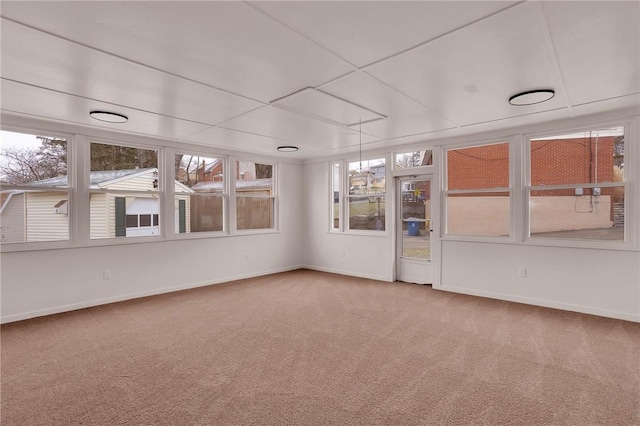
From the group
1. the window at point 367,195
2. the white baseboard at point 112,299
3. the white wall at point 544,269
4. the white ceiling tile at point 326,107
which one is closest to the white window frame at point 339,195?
the window at point 367,195

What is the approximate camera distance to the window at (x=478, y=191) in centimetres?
500

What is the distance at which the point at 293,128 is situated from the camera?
14.9 ft

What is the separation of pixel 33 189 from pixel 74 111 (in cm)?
127

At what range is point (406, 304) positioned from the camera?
15.4ft

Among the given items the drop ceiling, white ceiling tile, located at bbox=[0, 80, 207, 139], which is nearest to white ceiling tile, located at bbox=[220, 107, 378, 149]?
the drop ceiling

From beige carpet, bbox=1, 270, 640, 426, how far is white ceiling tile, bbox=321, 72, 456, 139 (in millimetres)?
2431

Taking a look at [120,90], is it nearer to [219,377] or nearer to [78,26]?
[78,26]

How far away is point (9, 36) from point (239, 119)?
7.29 feet

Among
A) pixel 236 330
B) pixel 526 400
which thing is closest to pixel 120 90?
pixel 236 330

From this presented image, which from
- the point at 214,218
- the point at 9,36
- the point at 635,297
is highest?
the point at 9,36

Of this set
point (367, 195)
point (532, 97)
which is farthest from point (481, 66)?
point (367, 195)

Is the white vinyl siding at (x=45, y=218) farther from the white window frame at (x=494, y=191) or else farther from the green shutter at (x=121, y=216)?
the white window frame at (x=494, y=191)

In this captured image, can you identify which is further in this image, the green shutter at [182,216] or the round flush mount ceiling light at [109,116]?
the green shutter at [182,216]

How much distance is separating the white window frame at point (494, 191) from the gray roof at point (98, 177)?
4740mm
